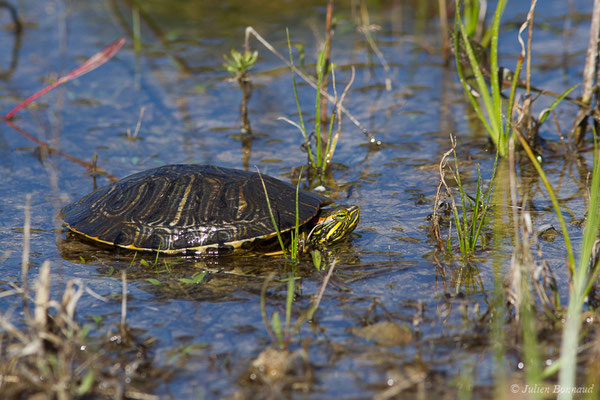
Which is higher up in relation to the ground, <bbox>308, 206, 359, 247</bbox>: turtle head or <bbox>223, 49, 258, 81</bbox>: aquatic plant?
<bbox>223, 49, 258, 81</bbox>: aquatic plant

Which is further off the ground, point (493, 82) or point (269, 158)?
point (493, 82)

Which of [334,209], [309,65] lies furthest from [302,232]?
[309,65]

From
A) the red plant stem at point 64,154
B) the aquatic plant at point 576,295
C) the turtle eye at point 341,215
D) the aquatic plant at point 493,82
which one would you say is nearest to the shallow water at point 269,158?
the red plant stem at point 64,154

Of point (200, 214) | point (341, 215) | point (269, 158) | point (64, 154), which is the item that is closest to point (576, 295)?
point (341, 215)

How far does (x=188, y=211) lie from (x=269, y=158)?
5.98 feet

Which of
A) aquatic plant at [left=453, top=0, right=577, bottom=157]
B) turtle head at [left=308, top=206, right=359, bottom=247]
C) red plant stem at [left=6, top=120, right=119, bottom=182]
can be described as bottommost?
turtle head at [left=308, top=206, right=359, bottom=247]

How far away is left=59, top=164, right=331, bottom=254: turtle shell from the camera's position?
4.21 meters

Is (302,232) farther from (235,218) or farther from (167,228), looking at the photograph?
(167,228)

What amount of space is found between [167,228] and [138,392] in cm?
159

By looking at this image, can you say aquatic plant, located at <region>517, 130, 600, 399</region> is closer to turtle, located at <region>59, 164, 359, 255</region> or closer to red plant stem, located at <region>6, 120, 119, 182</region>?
turtle, located at <region>59, 164, 359, 255</region>

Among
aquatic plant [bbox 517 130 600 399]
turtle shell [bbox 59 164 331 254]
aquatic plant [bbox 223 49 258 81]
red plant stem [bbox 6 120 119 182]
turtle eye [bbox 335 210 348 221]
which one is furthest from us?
red plant stem [bbox 6 120 119 182]

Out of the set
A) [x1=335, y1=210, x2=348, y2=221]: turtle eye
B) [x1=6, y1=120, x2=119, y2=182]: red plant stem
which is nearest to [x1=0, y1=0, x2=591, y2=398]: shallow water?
[x1=6, y1=120, x2=119, y2=182]: red plant stem

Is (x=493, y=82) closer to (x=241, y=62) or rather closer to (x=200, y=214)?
(x=241, y=62)

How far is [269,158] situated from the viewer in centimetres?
604
